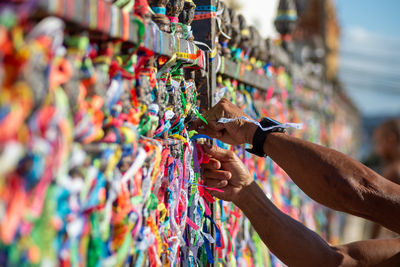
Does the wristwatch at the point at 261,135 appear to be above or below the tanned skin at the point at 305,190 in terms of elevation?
above

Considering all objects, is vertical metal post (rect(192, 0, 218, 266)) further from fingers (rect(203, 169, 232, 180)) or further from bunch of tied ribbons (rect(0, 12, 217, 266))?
bunch of tied ribbons (rect(0, 12, 217, 266))

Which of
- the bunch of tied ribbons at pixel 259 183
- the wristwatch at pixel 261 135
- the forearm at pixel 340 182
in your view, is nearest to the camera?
the forearm at pixel 340 182

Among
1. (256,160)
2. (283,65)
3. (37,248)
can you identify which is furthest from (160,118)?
(283,65)

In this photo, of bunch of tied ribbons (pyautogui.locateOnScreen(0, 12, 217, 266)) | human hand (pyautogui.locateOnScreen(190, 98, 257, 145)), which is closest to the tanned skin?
human hand (pyautogui.locateOnScreen(190, 98, 257, 145))

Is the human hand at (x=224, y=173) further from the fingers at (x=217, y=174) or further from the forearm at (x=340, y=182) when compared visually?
the forearm at (x=340, y=182)

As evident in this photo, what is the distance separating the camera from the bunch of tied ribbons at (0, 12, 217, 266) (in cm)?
79

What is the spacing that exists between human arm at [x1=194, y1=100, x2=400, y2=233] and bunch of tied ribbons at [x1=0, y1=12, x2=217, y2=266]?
1.21 feet

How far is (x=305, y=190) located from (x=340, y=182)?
140 mm

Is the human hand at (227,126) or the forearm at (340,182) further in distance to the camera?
the human hand at (227,126)

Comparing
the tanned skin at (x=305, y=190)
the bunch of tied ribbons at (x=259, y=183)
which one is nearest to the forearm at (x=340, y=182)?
the tanned skin at (x=305, y=190)

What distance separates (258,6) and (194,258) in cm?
670

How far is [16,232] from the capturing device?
2.65 ft

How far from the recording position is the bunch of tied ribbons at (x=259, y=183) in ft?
7.05

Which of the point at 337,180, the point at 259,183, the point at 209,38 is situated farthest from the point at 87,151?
the point at 259,183
